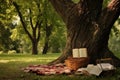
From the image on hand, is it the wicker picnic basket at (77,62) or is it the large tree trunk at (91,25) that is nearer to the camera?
the wicker picnic basket at (77,62)

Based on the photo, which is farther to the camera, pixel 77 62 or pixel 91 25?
pixel 91 25

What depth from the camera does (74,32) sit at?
13117mm

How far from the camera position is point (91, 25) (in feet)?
41.9

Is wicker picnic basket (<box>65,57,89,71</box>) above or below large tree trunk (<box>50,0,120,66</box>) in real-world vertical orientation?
below

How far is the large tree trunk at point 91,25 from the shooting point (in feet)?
40.2

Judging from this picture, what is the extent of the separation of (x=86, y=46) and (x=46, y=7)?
900 inches

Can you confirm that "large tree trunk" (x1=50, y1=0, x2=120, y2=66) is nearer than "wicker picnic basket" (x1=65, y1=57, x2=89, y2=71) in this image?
No

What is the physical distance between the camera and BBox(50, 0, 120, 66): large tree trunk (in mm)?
12250

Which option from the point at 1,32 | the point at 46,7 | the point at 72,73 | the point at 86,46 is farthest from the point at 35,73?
the point at 1,32

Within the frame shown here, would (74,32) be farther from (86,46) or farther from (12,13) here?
(12,13)

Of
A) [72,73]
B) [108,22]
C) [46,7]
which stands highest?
[46,7]

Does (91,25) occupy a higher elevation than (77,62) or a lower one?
higher

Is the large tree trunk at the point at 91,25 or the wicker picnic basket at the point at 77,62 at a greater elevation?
the large tree trunk at the point at 91,25

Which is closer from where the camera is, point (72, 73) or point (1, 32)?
point (72, 73)
